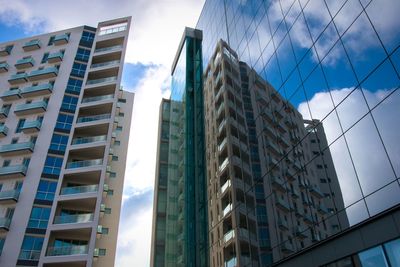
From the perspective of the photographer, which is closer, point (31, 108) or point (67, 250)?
point (67, 250)

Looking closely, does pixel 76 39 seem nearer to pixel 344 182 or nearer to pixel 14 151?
pixel 14 151

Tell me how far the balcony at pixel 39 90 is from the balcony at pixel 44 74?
2.42m

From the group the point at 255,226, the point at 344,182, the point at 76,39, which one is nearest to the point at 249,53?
the point at 255,226

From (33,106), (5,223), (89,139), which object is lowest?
(5,223)

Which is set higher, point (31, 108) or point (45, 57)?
point (45, 57)

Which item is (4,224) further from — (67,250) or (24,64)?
(24,64)

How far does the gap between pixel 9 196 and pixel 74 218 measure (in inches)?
317

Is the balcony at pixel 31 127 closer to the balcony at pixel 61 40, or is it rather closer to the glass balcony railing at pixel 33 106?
the glass balcony railing at pixel 33 106

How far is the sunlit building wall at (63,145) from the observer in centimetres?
3872

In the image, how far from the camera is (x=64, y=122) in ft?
160

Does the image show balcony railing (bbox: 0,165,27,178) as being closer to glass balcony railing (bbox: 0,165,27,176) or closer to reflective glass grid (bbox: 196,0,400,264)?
glass balcony railing (bbox: 0,165,27,176)

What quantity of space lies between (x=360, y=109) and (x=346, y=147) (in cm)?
176

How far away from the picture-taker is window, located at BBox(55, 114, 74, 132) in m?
47.7

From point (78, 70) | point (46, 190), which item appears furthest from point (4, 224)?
point (78, 70)
